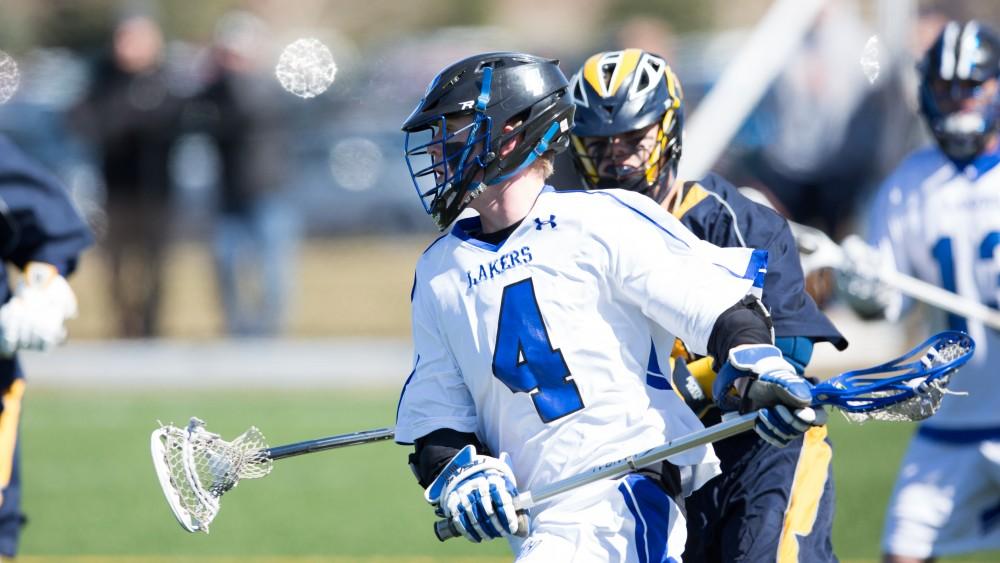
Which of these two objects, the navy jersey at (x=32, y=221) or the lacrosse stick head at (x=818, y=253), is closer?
the navy jersey at (x=32, y=221)

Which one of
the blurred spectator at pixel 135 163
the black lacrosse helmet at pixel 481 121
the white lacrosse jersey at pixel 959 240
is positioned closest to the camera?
the black lacrosse helmet at pixel 481 121

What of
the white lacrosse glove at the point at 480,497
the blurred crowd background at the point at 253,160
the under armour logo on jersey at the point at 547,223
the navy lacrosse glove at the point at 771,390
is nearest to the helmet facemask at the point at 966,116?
the under armour logo on jersey at the point at 547,223

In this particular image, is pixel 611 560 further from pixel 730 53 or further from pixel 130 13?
pixel 730 53

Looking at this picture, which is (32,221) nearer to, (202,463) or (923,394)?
(202,463)

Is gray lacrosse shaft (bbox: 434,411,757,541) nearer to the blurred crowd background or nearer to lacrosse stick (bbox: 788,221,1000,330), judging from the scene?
lacrosse stick (bbox: 788,221,1000,330)

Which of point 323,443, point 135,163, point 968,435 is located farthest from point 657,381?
point 135,163

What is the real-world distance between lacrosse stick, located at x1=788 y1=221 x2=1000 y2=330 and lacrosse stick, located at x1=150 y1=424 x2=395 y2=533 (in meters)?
2.31

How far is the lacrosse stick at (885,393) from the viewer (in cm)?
343

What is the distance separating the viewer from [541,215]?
12.7ft

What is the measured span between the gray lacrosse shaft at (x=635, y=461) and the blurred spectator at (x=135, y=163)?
10.7 metres

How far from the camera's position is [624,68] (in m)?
4.69

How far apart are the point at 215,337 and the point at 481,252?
11.0 metres

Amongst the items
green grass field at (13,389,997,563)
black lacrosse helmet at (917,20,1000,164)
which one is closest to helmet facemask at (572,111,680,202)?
black lacrosse helmet at (917,20,1000,164)

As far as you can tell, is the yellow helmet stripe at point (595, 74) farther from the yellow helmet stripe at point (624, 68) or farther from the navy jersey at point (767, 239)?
the navy jersey at point (767, 239)
